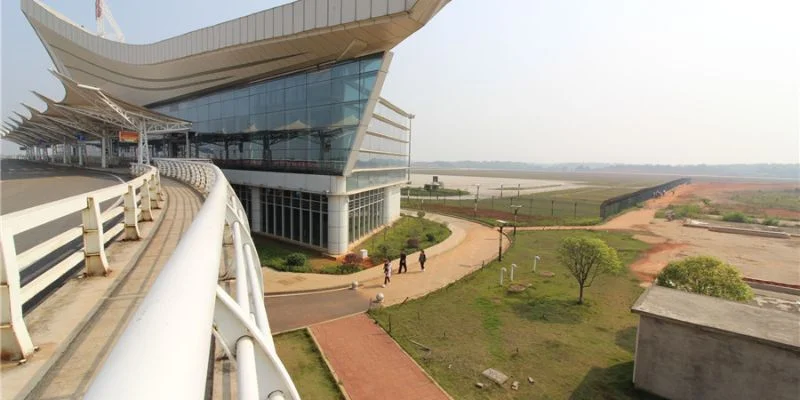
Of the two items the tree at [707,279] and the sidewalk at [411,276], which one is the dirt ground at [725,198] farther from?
the tree at [707,279]

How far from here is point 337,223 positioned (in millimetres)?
22516

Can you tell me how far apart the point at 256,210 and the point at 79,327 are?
25309 mm

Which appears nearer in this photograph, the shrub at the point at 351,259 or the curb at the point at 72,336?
the curb at the point at 72,336

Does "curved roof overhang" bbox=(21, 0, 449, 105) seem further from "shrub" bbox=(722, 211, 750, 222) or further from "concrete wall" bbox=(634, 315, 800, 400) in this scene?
"shrub" bbox=(722, 211, 750, 222)

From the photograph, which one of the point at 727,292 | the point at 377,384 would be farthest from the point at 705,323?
the point at 377,384

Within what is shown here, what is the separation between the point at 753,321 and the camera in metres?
9.42

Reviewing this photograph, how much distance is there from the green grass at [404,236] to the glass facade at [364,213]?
814 millimetres

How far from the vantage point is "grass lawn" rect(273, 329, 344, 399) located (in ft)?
31.9

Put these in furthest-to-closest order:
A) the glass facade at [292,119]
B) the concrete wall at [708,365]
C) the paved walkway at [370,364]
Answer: the glass facade at [292,119] → the paved walkway at [370,364] → the concrete wall at [708,365]

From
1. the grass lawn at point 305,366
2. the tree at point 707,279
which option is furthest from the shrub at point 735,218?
the grass lawn at point 305,366

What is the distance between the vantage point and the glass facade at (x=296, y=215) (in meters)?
23.4

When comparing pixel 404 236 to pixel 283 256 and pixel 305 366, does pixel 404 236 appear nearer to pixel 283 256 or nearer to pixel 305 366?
pixel 283 256

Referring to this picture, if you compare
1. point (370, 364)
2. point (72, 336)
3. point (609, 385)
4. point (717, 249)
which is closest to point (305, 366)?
point (370, 364)

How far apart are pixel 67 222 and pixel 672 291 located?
1496cm
